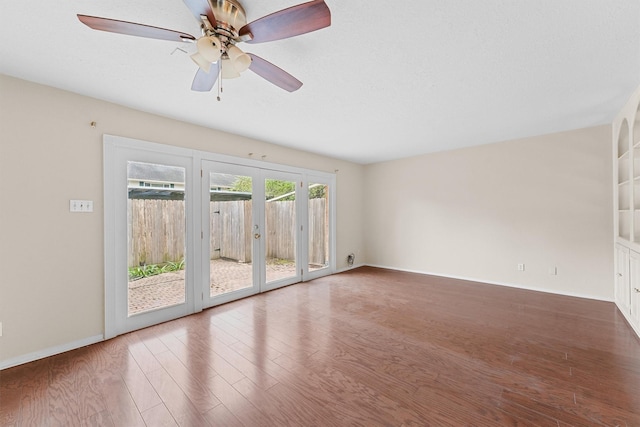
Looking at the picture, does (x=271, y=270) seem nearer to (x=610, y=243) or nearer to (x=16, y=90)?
(x=16, y=90)

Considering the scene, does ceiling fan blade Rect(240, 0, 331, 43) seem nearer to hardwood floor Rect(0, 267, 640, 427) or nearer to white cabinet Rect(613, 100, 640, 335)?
hardwood floor Rect(0, 267, 640, 427)

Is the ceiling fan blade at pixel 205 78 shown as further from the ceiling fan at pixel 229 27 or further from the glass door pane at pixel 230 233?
the glass door pane at pixel 230 233

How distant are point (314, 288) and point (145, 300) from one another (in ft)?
7.93

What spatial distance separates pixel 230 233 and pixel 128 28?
2.73 m

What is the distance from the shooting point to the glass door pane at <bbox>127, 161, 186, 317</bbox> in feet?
9.48

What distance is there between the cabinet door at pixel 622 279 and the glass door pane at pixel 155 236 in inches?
203

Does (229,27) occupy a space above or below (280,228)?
above

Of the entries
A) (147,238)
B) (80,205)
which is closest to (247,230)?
(147,238)

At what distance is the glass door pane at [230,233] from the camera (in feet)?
11.7

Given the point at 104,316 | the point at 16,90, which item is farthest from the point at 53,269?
the point at 16,90

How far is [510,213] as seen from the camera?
436cm

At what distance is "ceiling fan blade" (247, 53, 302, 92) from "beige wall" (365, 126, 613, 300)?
4.06m

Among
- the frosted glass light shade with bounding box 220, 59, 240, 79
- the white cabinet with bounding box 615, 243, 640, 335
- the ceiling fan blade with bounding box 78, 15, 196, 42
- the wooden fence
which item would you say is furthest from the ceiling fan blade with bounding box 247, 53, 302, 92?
the white cabinet with bounding box 615, 243, 640, 335

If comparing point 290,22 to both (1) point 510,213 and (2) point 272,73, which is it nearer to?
(2) point 272,73
